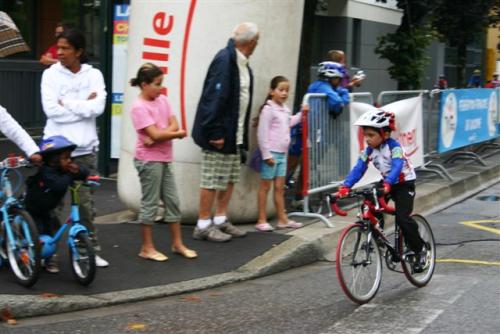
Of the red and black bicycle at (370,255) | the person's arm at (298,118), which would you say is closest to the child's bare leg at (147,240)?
the red and black bicycle at (370,255)

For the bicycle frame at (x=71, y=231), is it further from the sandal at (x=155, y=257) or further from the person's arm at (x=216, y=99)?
the person's arm at (x=216, y=99)

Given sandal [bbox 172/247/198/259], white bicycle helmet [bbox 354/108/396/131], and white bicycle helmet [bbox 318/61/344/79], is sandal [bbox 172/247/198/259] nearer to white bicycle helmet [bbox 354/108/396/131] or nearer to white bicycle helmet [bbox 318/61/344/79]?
white bicycle helmet [bbox 354/108/396/131]

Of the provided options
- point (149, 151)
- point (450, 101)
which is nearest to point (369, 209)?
point (149, 151)

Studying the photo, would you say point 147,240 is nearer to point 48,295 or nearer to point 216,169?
point 216,169

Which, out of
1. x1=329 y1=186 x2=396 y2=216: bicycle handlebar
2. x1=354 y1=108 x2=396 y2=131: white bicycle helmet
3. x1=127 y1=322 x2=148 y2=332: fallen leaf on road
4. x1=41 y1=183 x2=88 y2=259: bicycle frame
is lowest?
x1=127 y1=322 x2=148 y2=332: fallen leaf on road

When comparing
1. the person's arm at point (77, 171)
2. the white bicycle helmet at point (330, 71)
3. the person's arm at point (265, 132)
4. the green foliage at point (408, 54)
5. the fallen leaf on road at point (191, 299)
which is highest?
the green foliage at point (408, 54)

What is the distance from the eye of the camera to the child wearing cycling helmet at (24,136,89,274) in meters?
6.14

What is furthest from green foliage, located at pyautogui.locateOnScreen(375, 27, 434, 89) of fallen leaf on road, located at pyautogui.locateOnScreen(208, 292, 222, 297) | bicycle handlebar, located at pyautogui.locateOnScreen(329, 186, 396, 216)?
fallen leaf on road, located at pyautogui.locateOnScreen(208, 292, 222, 297)

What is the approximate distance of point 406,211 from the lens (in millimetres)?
6715

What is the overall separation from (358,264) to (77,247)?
7.29ft

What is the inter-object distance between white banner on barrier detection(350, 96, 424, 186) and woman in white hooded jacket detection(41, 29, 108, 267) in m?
3.99

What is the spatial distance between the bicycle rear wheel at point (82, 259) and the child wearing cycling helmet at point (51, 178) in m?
0.38

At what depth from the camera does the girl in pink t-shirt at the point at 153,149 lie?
6.91m

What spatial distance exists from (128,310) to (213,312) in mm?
643
